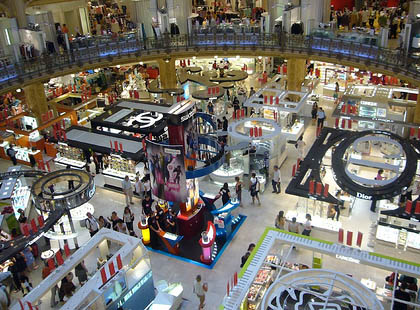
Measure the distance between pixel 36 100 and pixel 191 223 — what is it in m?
13.4

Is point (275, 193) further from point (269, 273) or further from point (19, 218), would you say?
point (19, 218)

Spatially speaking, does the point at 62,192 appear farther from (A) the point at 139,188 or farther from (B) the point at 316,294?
(B) the point at 316,294

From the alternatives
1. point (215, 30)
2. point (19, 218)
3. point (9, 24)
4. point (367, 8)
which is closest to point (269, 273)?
point (19, 218)

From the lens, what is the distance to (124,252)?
37.9 feet

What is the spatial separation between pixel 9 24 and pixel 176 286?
57.8ft

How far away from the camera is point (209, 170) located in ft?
49.9

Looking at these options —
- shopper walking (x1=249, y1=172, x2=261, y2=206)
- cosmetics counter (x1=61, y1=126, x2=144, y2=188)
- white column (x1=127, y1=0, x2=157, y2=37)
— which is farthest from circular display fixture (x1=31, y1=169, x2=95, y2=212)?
white column (x1=127, y1=0, x2=157, y2=37)

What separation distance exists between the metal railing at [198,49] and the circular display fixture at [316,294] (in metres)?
13.0

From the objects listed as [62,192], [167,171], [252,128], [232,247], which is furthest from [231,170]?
[62,192]

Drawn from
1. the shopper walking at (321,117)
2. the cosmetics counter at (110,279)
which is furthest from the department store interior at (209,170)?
the shopper walking at (321,117)

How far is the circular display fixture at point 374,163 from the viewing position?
585 inches

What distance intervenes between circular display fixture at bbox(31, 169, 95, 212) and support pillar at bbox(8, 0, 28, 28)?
11786 millimetres

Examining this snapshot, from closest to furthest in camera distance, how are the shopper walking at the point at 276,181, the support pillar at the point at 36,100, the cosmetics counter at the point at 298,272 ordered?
the cosmetics counter at the point at 298,272, the shopper walking at the point at 276,181, the support pillar at the point at 36,100

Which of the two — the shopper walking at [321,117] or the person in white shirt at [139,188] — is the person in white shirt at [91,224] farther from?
the shopper walking at [321,117]
